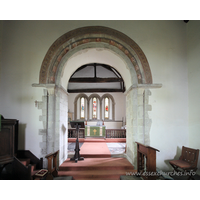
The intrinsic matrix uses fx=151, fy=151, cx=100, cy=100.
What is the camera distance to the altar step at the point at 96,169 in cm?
376

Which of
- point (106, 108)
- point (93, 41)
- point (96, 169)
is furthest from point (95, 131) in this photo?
point (93, 41)

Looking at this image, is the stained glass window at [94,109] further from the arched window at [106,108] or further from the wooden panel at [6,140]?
the wooden panel at [6,140]

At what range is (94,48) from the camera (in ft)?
15.1

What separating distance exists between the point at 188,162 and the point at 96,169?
2.34 m

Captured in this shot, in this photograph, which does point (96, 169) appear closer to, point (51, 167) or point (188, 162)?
point (51, 167)

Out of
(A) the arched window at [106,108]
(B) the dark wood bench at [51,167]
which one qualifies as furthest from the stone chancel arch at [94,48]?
(A) the arched window at [106,108]

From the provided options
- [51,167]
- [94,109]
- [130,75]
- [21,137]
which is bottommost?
[51,167]

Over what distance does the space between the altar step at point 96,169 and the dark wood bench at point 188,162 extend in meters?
1.18

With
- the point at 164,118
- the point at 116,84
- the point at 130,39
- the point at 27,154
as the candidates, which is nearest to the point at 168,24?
the point at 130,39

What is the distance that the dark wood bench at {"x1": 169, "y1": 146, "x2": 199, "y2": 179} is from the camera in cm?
348

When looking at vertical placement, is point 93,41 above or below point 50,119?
above

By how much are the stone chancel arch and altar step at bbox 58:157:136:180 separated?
268mm

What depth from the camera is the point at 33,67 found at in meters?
4.31

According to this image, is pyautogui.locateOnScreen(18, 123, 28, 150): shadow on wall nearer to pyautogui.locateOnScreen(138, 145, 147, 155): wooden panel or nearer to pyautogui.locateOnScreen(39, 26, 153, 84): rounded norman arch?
pyautogui.locateOnScreen(39, 26, 153, 84): rounded norman arch
